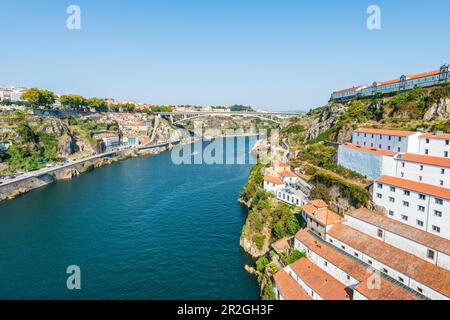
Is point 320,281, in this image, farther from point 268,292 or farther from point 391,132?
point 391,132

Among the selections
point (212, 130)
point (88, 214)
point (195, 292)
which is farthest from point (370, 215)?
point (212, 130)

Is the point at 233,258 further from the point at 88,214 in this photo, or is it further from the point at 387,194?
the point at 88,214

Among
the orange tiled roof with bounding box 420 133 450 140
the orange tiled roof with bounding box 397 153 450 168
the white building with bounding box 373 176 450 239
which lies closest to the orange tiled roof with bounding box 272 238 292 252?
the white building with bounding box 373 176 450 239

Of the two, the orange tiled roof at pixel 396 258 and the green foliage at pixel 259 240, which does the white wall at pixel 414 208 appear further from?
the green foliage at pixel 259 240

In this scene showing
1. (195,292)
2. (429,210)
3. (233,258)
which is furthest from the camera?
(233,258)

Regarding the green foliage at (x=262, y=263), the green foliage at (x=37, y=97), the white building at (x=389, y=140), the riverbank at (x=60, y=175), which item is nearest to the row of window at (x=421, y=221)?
the white building at (x=389, y=140)

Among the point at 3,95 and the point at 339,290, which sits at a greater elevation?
the point at 3,95

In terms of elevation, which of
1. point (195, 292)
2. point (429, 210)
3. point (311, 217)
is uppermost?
point (429, 210)
